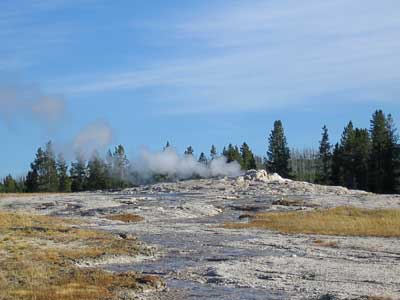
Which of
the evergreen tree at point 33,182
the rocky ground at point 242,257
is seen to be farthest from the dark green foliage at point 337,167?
the evergreen tree at point 33,182

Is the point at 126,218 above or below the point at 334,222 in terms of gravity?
above

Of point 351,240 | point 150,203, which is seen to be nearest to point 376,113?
point 150,203

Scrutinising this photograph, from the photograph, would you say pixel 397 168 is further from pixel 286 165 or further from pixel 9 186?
pixel 9 186

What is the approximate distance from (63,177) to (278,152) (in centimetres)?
4625

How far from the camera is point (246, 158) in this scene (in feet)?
484

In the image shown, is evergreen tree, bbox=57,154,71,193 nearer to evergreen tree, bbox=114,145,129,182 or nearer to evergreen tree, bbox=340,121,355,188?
evergreen tree, bbox=114,145,129,182

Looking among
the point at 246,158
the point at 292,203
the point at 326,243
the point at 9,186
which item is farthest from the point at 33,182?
the point at 326,243

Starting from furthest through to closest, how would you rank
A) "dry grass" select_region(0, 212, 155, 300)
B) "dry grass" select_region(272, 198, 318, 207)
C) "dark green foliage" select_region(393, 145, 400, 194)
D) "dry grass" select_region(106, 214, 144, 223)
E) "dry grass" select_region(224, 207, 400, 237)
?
1. "dark green foliage" select_region(393, 145, 400, 194)
2. "dry grass" select_region(272, 198, 318, 207)
3. "dry grass" select_region(106, 214, 144, 223)
4. "dry grass" select_region(224, 207, 400, 237)
5. "dry grass" select_region(0, 212, 155, 300)

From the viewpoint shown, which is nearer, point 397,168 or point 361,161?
point 397,168

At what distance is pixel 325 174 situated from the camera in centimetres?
12800

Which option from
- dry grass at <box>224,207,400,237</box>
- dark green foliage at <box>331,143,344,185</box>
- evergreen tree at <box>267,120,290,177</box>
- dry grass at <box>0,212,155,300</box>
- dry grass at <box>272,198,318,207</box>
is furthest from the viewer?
evergreen tree at <box>267,120,290,177</box>

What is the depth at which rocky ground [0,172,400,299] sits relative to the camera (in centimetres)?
2252

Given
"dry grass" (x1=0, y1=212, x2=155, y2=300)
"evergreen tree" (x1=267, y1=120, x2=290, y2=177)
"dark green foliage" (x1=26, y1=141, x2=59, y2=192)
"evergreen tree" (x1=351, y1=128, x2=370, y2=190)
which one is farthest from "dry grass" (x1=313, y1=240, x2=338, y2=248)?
"dark green foliage" (x1=26, y1=141, x2=59, y2=192)

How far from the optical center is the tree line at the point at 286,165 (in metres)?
110
